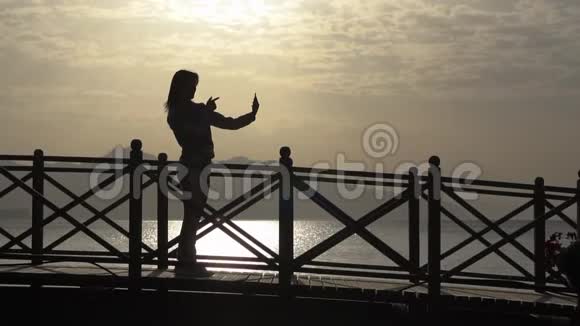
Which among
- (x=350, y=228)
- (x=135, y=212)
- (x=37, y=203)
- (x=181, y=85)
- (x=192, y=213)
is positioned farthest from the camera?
(x=37, y=203)

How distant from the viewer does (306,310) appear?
913 centimetres

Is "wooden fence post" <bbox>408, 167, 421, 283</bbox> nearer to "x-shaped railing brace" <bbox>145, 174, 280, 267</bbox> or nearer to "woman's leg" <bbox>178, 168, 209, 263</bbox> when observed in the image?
"x-shaped railing brace" <bbox>145, 174, 280, 267</bbox>

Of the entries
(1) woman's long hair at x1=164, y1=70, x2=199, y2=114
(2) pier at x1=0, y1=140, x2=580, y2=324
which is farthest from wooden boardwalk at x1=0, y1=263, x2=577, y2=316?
(1) woman's long hair at x1=164, y1=70, x2=199, y2=114

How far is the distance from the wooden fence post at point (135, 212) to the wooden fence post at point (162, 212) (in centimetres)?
26

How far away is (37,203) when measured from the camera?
413 inches

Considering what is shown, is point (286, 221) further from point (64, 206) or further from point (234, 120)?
point (64, 206)

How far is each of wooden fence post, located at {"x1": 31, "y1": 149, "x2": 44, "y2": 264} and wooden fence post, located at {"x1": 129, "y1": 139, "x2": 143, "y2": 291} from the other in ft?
4.78

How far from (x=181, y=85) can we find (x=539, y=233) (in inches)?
199

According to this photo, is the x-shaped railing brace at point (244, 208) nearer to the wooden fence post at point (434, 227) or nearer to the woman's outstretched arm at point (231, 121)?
the woman's outstretched arm at point (231, 121)

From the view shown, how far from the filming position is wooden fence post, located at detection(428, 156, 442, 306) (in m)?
9.15

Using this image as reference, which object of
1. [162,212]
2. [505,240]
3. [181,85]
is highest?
[181,85]

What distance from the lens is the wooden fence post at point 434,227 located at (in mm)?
9148

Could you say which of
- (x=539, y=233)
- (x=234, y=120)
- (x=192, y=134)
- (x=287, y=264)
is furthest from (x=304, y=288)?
(x=539, y=233)

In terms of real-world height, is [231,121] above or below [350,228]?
above
